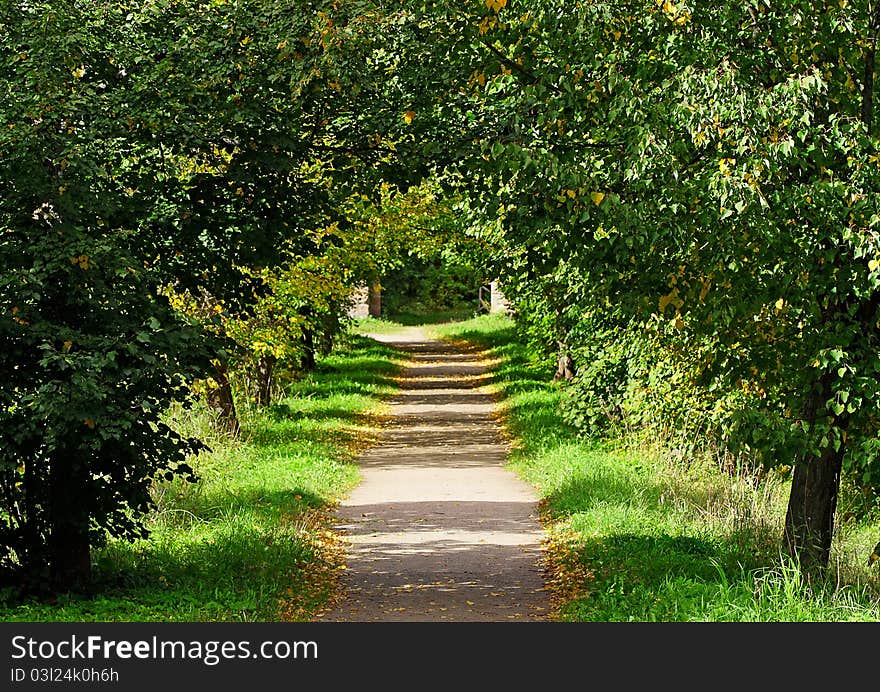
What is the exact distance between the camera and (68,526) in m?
8.78

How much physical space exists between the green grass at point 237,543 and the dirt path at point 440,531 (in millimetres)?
346

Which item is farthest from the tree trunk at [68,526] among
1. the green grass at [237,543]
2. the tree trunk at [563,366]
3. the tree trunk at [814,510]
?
the tree trunk at [563,366]

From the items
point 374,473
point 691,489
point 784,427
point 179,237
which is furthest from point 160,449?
point 374,473

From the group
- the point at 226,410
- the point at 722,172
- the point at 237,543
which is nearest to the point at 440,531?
the point at 237,543

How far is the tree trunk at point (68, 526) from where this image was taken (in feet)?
28.2

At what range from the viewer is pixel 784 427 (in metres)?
8.09

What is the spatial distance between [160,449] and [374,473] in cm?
792

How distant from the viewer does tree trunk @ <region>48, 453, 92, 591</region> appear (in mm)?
8609

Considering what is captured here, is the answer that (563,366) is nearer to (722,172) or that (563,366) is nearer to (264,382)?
(264,382)

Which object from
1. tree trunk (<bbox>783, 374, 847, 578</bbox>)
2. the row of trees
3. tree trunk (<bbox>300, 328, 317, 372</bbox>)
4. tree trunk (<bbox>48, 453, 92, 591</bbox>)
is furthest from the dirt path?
tree trunk (<bbox>300, 328, 317, 372</bbox>)

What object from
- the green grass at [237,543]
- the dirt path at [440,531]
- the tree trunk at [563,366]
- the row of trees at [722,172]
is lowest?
the dirt path at [440,531]

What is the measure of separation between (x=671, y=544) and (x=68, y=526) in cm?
486

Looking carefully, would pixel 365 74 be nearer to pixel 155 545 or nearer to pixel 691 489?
pixel 155 545

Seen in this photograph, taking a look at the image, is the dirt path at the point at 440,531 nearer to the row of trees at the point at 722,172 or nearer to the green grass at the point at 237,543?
the green grass at the point at 237,543
